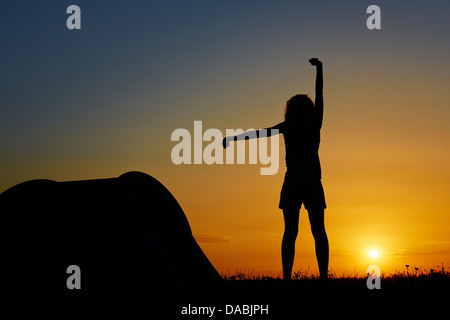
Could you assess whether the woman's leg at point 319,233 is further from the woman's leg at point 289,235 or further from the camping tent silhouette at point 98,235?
the camping tent silhouette at point 98,235

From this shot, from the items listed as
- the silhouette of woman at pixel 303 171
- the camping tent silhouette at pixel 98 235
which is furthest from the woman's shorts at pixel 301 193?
the camping tent silhouette at pixel 98 235

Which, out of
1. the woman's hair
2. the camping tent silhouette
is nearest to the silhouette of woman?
the woman's hair

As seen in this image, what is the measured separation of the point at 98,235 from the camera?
10.2 m

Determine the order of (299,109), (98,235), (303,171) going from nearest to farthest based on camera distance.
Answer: (303,171), (299,109), (98,235)

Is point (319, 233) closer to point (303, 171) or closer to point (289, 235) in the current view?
point (289, 235)

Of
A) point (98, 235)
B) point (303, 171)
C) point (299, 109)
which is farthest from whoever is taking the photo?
point (98, 235)

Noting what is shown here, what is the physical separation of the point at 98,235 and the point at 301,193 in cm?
415

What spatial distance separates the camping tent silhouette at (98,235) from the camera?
10.0 metres

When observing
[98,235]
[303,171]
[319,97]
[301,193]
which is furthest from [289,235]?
[98,235]

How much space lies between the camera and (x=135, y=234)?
10.5 metres

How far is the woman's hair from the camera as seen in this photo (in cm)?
796

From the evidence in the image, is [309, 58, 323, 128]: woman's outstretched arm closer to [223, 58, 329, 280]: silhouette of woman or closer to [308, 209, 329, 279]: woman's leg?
[223, 58, 329, 280]: silhouette of woman
